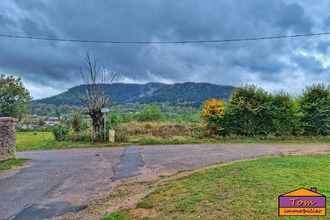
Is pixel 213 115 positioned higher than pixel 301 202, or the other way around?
pixel 213 115

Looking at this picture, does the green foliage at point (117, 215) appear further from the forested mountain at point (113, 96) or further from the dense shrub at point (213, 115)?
the dense shrub at point (213, 115)

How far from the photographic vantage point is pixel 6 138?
823 cm

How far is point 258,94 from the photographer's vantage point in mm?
14367

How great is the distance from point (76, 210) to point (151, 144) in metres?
8.68

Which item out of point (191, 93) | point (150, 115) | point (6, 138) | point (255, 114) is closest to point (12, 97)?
point (150, 115)

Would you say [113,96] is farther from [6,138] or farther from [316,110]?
[316,110]

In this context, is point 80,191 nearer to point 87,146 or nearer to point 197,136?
point 87,146

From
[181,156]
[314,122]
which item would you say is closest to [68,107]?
[181,156]

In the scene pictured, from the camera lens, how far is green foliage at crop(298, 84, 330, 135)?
47.6 ft

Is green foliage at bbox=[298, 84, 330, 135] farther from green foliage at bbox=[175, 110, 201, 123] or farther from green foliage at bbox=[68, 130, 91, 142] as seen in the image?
green foliage at bbox=[68, 130, 91, 142]

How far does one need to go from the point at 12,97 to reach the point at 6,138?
119 ft

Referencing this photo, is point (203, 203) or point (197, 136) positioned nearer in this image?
point (203, 203)

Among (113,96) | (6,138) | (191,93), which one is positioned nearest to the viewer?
(6,138)

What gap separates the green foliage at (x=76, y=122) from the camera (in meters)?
15.3
